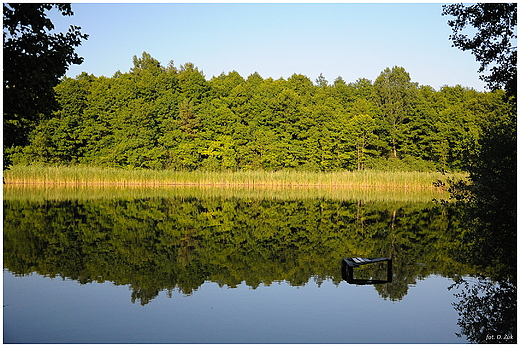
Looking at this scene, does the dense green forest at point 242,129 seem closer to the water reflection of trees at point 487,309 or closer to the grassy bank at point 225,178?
the grassy bank at point 225,178

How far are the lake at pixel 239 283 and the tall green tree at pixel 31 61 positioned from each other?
9.51 feet

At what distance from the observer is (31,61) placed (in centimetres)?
697

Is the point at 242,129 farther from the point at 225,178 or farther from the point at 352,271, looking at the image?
the point at 352,271

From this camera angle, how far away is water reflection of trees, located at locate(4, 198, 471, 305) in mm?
10773

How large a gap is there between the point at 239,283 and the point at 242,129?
37976mm

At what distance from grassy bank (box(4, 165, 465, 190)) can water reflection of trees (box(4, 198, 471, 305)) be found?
41.4 ft

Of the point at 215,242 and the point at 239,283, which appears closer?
the point at 239,283

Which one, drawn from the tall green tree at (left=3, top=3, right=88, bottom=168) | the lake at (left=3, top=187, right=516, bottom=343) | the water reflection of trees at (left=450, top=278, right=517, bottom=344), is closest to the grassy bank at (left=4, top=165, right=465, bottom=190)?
the lake at (left=3, top=187, right=516, bottom=343)

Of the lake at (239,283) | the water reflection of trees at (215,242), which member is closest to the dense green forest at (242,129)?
the water reflection of trees at (215,242)

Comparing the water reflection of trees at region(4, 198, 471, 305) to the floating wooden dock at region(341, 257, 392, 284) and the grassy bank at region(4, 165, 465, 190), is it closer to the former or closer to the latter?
the floating wooden dock at region(341, 257, 392, 284)

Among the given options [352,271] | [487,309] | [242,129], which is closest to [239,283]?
[352,271]

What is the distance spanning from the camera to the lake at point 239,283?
24.8 ft

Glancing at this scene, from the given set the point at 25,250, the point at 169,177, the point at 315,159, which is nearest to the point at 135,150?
the point at 169,177

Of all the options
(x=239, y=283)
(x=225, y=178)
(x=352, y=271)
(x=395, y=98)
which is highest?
(x=395, y=98)
